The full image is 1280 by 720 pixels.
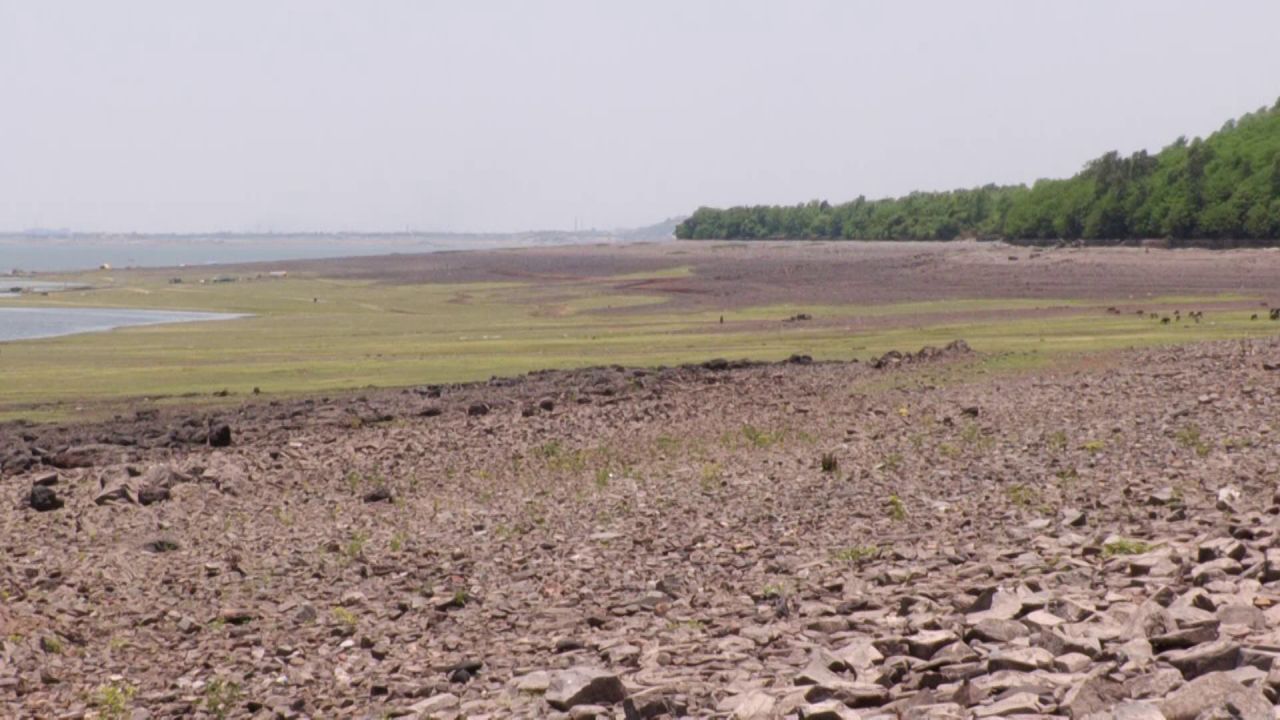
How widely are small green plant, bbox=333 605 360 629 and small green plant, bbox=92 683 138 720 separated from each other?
6.83 feet

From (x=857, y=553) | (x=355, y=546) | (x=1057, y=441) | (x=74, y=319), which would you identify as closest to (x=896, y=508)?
(x=857, y=553)

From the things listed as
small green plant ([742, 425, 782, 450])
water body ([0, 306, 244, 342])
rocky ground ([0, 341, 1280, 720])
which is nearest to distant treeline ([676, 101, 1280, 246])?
water body ([0, 306, 244, 342])

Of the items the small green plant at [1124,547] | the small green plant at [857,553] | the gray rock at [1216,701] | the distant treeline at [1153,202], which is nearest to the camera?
the gray rock at [1216,701]

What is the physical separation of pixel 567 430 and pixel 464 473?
4.08 m

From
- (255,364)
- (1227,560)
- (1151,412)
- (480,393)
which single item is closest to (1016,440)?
(1151,412)

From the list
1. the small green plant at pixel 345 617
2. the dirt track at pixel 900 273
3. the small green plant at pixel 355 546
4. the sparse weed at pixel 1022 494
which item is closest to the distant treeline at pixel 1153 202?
the dirt track at pixel 900 273

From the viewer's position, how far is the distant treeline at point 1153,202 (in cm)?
9038

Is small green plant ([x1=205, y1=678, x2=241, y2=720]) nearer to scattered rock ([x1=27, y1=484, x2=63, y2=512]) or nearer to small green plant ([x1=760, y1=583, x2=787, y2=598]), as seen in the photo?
small green plant ([x1=760, y1=583, x2=787, y2=598])

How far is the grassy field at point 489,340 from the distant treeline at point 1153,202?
33.9 m

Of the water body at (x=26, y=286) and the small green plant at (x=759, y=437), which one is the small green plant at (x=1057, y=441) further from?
the water body at (x=26, y=286)

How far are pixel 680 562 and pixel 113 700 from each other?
18.3 feet

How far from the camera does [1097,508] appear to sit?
15.3 metres

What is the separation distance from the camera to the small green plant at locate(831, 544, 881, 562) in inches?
549

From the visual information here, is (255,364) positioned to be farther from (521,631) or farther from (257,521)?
(521,631)
